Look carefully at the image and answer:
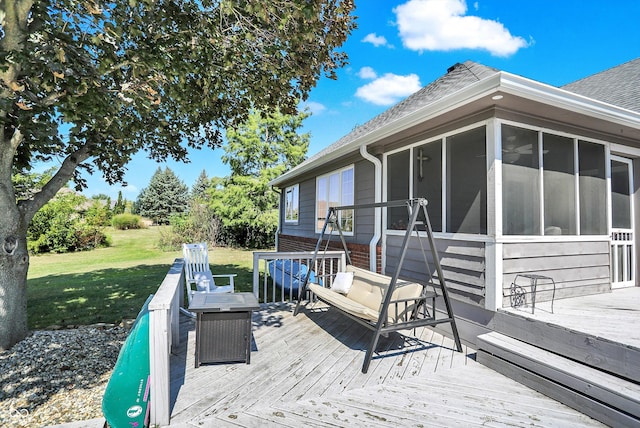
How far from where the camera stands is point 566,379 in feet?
8.76

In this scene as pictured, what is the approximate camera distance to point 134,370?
234 cm

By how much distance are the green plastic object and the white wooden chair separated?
2.42 metres

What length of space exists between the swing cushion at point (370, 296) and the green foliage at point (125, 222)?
2214cm

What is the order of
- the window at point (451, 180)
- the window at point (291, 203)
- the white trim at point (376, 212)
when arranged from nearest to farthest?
the window at point (451, 180) < the white trim at point (376, 212) < the window at point (291, 203)

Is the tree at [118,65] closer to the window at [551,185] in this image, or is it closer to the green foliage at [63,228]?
the window at [551,185]

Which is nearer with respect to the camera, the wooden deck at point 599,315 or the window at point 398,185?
the wooden deck at point 599,315

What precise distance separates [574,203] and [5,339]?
747 cm

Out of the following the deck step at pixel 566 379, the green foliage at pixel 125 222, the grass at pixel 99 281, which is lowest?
the grass at pixel 99 281

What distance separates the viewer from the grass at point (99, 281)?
5.66m

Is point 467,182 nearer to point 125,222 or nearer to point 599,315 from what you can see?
point 599,315

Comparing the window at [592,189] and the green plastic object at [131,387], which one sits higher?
the window at [592,189]

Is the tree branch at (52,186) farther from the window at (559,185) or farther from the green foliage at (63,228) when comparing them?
the green foliage at (63,228)

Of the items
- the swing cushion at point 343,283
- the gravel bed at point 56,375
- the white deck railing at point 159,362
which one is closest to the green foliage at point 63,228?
the gravel bed at point 56,375

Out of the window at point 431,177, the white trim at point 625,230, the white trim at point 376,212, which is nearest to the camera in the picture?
the window at point 431,177
